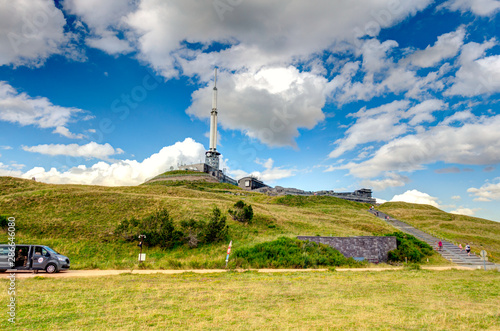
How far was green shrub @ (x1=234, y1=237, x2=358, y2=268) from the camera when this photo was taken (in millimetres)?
23359

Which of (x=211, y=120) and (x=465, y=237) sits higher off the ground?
(x=211, y=120)

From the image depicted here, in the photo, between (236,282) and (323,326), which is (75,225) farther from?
(323,326)

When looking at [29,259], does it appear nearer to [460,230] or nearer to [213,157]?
[460,230]

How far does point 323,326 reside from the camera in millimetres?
8234

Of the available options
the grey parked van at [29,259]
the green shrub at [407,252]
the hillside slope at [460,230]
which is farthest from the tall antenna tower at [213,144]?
the grey parked van at [29,259]

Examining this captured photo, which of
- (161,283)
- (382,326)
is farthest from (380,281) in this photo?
(161,283)

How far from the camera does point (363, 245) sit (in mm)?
29984

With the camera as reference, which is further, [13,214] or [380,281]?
[13,214]

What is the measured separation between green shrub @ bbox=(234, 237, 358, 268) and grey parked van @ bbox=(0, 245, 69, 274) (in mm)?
12618

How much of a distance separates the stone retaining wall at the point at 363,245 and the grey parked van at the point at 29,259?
2031cm

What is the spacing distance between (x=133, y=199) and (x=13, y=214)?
→ 14.3 meters

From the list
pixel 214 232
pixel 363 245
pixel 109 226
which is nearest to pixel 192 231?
pixel 214 232

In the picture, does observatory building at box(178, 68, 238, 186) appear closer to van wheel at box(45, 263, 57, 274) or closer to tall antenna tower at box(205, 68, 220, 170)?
tall antenna tower at box(205, 68, 220, 170)

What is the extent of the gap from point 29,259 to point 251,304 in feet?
51.6
